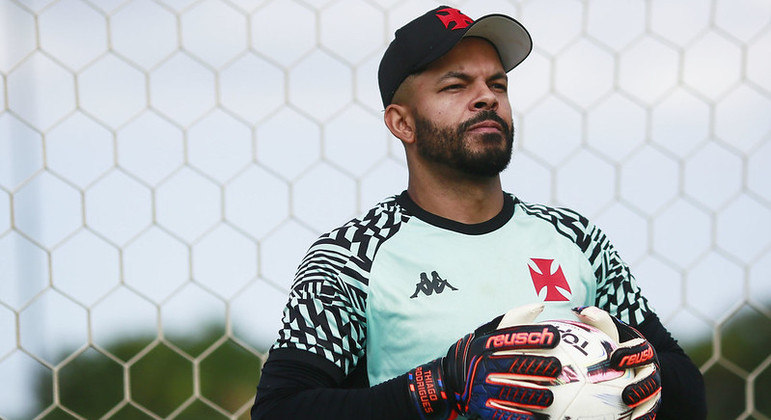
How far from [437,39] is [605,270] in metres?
0.44

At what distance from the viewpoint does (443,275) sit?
42.8 inches

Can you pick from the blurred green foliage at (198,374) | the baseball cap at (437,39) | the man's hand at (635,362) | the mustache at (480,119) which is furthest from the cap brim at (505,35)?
the blurred green foliage at (198,374)

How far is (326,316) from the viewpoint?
101 centimetres

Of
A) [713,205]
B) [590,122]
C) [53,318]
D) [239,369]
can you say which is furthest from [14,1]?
[713,205]

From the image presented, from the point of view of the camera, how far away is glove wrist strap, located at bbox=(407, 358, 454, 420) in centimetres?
89

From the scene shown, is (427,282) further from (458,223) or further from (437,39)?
(437,39)

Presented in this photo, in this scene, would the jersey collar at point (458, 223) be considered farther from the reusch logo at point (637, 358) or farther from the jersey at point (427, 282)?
the reusch logo at point (637, 358)

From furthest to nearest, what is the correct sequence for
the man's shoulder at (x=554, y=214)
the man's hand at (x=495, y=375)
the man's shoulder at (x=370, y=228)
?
the man's shoulder at (x=554, y=214) < the man's shoulder at (x=370, y=228) < the man's hand at (x=495, y=375)

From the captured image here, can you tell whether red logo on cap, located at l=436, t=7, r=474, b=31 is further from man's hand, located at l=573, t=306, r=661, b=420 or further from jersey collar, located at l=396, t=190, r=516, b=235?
man's hand, located at l=573, t=306, r=661, b=420

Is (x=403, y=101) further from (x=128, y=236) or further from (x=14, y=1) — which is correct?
(x=14, y=1)

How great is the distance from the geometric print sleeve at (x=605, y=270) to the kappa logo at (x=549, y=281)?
8cm

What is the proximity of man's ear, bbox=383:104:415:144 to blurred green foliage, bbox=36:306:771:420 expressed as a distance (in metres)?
0.75

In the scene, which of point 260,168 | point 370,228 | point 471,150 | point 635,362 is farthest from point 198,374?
point 635,362

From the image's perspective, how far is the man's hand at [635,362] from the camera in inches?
34.7
